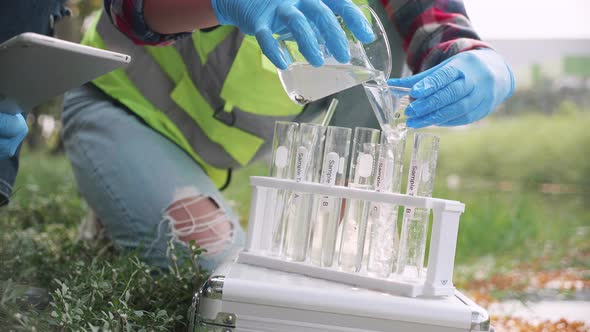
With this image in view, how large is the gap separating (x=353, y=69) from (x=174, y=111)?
85 centimetres

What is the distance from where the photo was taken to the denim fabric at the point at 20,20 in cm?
156

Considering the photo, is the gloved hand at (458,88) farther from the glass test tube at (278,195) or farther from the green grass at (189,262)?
the green grass at (189,262)

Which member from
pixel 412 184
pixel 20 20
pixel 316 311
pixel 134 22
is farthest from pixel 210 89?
pixel 316 311

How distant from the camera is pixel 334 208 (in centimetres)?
138

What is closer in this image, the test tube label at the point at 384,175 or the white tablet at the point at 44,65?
the white tablet at the point at 44,65

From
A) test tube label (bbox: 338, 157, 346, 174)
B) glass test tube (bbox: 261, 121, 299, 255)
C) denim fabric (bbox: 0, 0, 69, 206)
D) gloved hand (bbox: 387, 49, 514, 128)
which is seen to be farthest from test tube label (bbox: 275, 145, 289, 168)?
denim fabric (bbox: 0, 0, 69, 206)

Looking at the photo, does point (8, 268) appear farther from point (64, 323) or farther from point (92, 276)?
point (64, 323)

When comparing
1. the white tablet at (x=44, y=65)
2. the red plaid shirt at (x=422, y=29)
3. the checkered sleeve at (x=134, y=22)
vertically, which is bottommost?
the white tablet at (x=44, y=65)

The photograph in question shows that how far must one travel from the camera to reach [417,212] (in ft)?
4.34

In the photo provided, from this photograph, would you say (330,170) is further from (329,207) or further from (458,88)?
(458,88)

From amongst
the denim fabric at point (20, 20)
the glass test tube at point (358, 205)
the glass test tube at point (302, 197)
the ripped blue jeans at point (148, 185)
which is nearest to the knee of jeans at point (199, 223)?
the ripped blue jeans at point (148, 185)

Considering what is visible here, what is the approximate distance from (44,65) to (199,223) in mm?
894

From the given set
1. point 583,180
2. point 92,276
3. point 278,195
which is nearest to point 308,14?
point 278,195

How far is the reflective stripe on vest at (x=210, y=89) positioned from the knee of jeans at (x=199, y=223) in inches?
9.3
